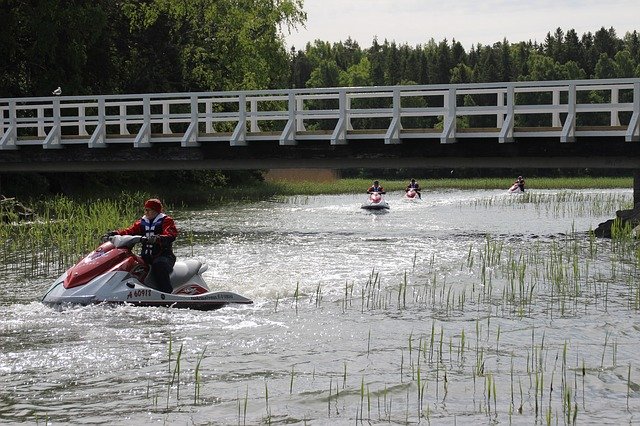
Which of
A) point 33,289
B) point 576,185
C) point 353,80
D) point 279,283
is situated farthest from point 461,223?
point 353,80

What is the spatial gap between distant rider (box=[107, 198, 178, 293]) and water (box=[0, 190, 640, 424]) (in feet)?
1.57

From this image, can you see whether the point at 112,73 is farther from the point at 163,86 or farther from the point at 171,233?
the point at 171,233

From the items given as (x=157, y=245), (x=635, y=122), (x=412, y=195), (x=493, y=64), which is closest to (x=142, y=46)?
(x=412, y=195)

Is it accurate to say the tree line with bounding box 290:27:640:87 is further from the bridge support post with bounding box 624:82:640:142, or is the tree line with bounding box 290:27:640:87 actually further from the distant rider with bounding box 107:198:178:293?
the distant rider with bounding box 107:198:178:293

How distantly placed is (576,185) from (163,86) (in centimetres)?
2349

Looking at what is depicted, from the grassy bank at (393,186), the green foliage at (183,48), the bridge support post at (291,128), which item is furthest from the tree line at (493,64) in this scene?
the bridge support post at (291,128)

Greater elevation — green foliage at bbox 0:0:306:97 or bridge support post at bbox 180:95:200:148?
green foliage at bbox 0:0:306:97

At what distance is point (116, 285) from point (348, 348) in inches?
130

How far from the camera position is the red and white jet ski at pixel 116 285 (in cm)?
1363

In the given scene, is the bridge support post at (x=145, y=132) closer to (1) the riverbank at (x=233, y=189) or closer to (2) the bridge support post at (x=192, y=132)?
(2) the bridge support post at (x=192, y=132)

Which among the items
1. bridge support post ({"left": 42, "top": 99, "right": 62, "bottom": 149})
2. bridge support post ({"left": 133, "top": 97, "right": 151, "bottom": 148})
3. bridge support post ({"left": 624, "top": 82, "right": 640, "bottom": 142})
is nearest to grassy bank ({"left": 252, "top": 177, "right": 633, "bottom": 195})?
bridge support post ({"left": 42, "top": 99, "right": 62, "bottom": 149})

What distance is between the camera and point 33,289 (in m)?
16.5

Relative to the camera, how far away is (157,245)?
14.1 meters

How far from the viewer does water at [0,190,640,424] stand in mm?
9508
